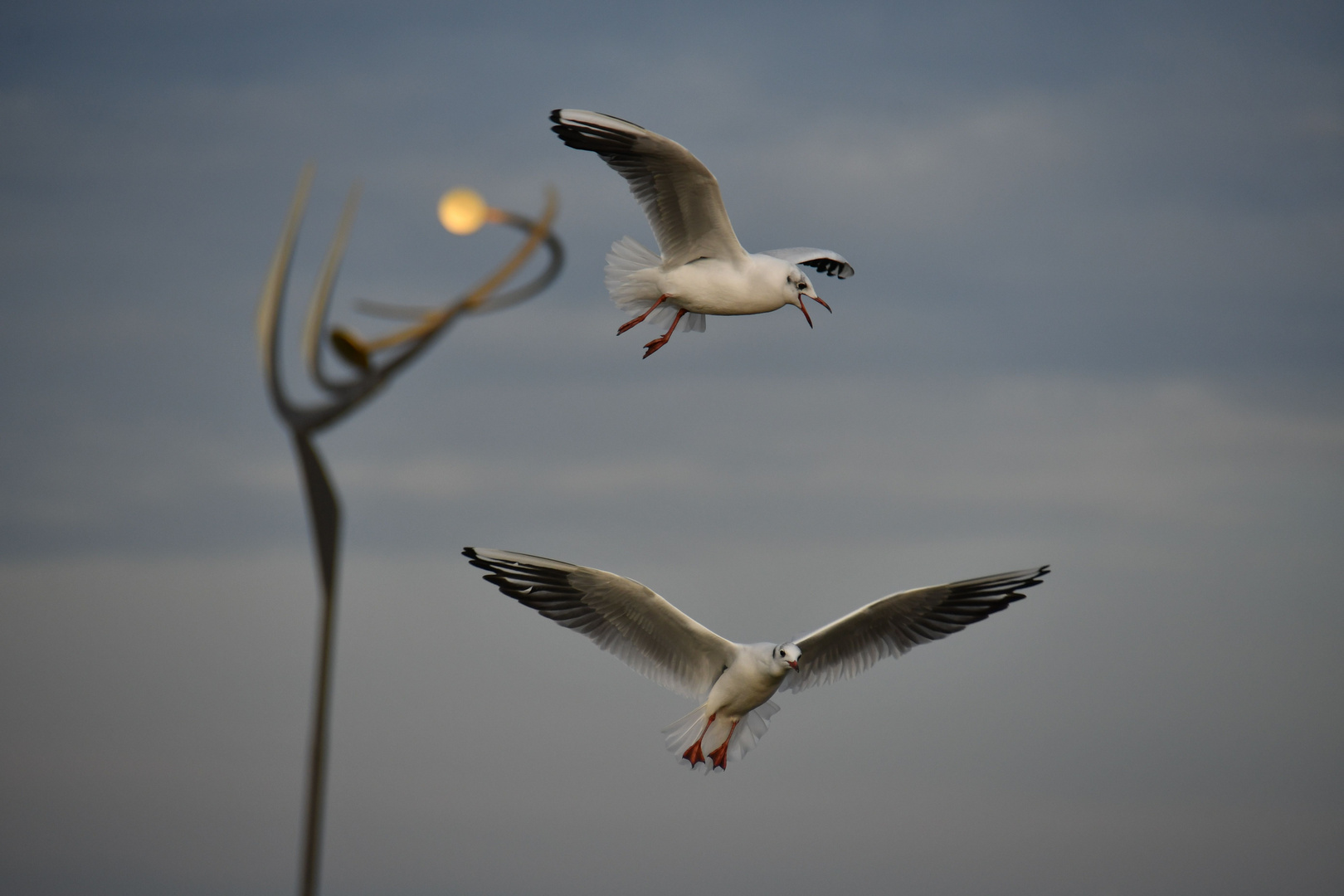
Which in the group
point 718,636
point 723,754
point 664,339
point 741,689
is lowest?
point 723,754

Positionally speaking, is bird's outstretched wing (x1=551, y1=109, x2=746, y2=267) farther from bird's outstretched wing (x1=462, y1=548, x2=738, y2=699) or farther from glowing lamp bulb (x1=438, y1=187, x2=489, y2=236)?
glowing lamp bulb (x1=438, y1=187, x2=489, y2=236)

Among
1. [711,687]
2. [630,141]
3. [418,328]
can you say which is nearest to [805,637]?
[711,687]

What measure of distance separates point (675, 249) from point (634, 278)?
0.34 meters

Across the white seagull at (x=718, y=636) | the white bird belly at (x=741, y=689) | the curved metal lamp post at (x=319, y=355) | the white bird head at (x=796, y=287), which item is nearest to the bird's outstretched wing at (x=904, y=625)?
the white seagull at (x=718, y=636)

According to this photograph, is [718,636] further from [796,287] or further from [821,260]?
[821,260]

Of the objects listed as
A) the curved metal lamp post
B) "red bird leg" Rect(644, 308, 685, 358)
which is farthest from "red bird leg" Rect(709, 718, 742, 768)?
the curved metal lamp post

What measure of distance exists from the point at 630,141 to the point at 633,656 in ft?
11.1

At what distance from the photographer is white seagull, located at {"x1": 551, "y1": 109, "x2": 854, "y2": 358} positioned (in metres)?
8.70

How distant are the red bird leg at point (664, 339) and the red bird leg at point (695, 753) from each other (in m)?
2.54

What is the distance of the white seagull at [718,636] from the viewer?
9156 millimetres

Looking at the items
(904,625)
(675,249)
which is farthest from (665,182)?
(904,625)

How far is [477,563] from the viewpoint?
9.38m

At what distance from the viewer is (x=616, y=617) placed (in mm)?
9391

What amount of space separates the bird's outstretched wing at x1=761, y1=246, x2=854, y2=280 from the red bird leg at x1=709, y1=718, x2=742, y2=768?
10.6 ft
